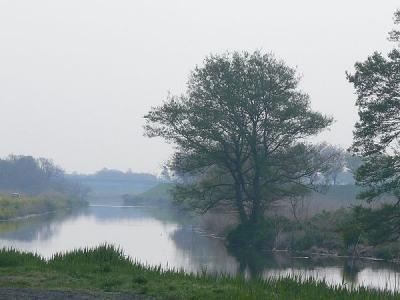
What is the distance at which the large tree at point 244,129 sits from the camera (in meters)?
49.9

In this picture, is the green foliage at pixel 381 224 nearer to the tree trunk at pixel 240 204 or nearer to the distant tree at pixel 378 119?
the distant tree at pixel 378 119

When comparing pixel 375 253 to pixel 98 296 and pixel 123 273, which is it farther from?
pixel 98 296

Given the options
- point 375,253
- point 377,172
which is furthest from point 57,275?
point 375,253

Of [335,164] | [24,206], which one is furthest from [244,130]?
[335,164]

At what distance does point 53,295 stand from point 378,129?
907 inches

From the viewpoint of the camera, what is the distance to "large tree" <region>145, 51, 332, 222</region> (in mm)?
49938

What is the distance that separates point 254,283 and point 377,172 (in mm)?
16813

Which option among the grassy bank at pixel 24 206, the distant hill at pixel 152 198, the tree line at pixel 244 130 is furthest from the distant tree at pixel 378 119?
the distant hill at pixel 152 198

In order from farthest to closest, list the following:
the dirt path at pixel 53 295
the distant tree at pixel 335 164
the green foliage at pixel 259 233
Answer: the distant tree at pixel 335 164 < the green foliage at pixel 259 233 < the dirt path at pixel 53 295

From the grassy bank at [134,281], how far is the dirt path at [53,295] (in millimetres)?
741

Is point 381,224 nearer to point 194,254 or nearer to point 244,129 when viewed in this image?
point 194,254

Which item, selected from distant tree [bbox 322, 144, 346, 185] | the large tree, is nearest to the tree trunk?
the large tree

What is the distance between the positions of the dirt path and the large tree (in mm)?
33484

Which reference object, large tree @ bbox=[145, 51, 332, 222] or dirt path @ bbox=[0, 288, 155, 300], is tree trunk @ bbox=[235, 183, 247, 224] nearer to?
large tree @ bbox=[145, 51, 332, 222]
